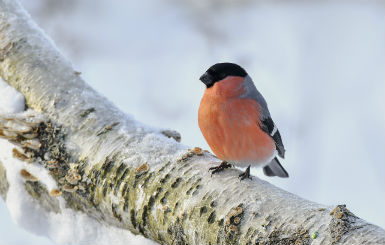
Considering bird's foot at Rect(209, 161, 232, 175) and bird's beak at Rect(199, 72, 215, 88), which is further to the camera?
bird's beak at Rect(199, 72, 215, 88)

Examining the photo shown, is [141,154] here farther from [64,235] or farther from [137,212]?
[64,235]

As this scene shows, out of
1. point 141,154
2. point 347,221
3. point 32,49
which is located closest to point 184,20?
point 32,49

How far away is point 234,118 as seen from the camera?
1.96 m

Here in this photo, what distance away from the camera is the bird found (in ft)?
6.38

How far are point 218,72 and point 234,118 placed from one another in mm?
212

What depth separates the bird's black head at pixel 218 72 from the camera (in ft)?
6.59

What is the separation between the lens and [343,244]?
1.23 meters

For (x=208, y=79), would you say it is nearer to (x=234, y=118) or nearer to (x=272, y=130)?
(x=234, y=118)

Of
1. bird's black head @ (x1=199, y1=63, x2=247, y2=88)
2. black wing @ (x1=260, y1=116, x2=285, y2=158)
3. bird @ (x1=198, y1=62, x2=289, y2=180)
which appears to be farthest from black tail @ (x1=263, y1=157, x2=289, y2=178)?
bird's black head @ (x1=199, y1=63, x2=247, y2=88)

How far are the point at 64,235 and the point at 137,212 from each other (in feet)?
1.42

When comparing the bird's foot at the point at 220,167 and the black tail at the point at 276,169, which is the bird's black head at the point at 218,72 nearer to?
the bird's foot at the point at 220,167

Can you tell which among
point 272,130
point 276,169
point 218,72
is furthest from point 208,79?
point 276,169

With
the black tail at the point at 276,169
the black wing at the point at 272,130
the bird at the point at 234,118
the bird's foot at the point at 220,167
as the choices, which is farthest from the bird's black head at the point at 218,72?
the black tail at the point at 276,169

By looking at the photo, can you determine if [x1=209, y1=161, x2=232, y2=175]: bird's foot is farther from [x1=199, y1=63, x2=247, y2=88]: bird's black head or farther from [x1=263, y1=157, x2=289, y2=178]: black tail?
[x1=263, y1=157, x2=289, y2=178]: black tail
